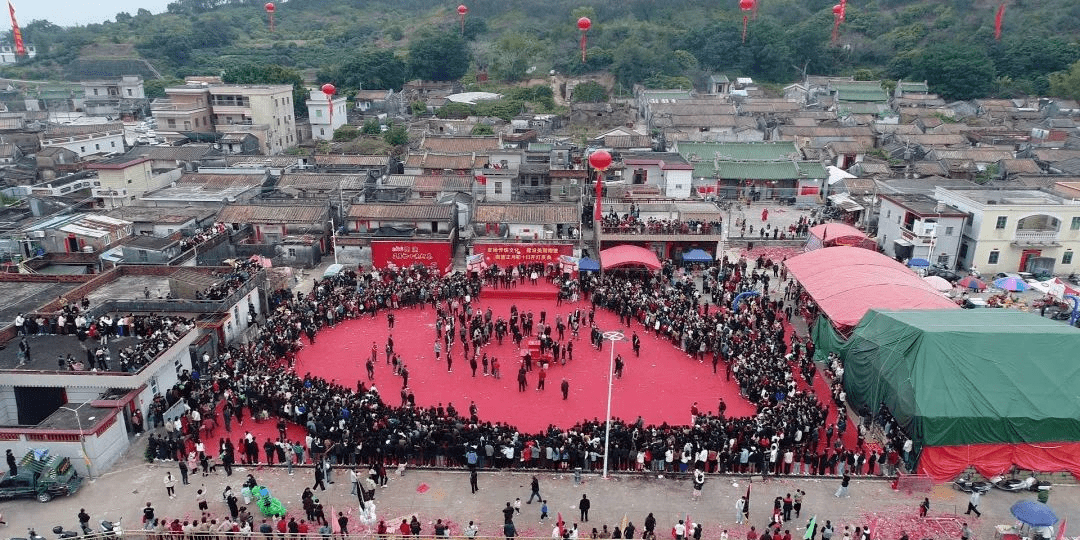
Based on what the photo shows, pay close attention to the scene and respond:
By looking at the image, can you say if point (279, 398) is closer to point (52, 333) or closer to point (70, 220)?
point (52, 333)

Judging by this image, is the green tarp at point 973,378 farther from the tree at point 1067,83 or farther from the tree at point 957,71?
the tree at point 1067,83

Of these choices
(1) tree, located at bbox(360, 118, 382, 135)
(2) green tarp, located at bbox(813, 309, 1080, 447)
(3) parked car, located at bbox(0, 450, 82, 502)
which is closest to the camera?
(3) parked car, located at bbox(0, 450, 82, 502)

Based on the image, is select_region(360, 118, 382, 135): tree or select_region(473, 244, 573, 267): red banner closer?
select_region(473, 244, 573, 267): red banner

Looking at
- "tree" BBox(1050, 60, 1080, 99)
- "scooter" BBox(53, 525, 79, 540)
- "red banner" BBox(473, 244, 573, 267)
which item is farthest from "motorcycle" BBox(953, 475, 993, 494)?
"tree" BBox(1050, 60, 1080, 99)

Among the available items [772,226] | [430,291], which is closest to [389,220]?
[430,291]

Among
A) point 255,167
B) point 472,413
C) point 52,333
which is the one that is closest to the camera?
point 472,413

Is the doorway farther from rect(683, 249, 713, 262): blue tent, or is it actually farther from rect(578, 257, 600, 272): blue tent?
rect(578, 257, 600, 272): blue tent

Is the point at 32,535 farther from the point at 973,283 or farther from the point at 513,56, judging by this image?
the point at 513,56
